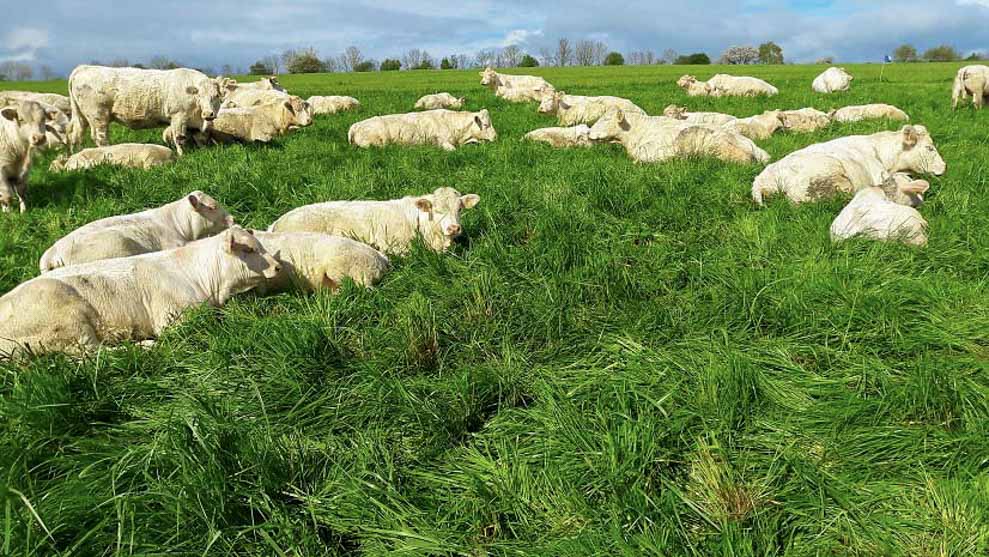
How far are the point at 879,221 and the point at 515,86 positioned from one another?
26510 millimetres

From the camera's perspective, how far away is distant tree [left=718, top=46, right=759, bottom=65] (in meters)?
111

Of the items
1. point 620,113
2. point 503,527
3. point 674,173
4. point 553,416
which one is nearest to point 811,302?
point 553,416

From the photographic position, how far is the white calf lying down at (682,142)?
10297mm

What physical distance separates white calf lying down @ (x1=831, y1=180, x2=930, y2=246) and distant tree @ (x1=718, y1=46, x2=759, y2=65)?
119 metres

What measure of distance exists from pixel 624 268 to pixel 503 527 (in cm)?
305

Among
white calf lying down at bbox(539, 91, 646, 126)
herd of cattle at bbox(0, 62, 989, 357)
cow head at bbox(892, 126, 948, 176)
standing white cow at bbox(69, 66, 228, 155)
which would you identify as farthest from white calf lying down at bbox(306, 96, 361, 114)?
cow head at bbox(892, 126, 948, 176)

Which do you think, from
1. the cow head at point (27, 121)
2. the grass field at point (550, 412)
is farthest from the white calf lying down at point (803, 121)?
the cow head at point (27, 121)

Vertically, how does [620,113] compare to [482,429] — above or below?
above

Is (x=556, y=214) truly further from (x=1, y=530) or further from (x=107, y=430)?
(x=1, y=530)

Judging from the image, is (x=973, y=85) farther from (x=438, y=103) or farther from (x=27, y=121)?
(x=27, y=121)

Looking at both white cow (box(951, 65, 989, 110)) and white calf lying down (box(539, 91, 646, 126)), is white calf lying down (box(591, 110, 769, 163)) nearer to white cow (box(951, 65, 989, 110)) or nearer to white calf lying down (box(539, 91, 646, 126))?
white calf lying down (box(539, 91, 646, 126))

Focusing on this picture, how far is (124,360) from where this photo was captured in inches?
153

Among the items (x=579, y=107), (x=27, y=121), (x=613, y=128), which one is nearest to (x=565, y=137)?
(x=613, y=128)

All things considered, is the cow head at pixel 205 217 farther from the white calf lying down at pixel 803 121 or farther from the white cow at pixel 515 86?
the white cow at pixel 515 86
